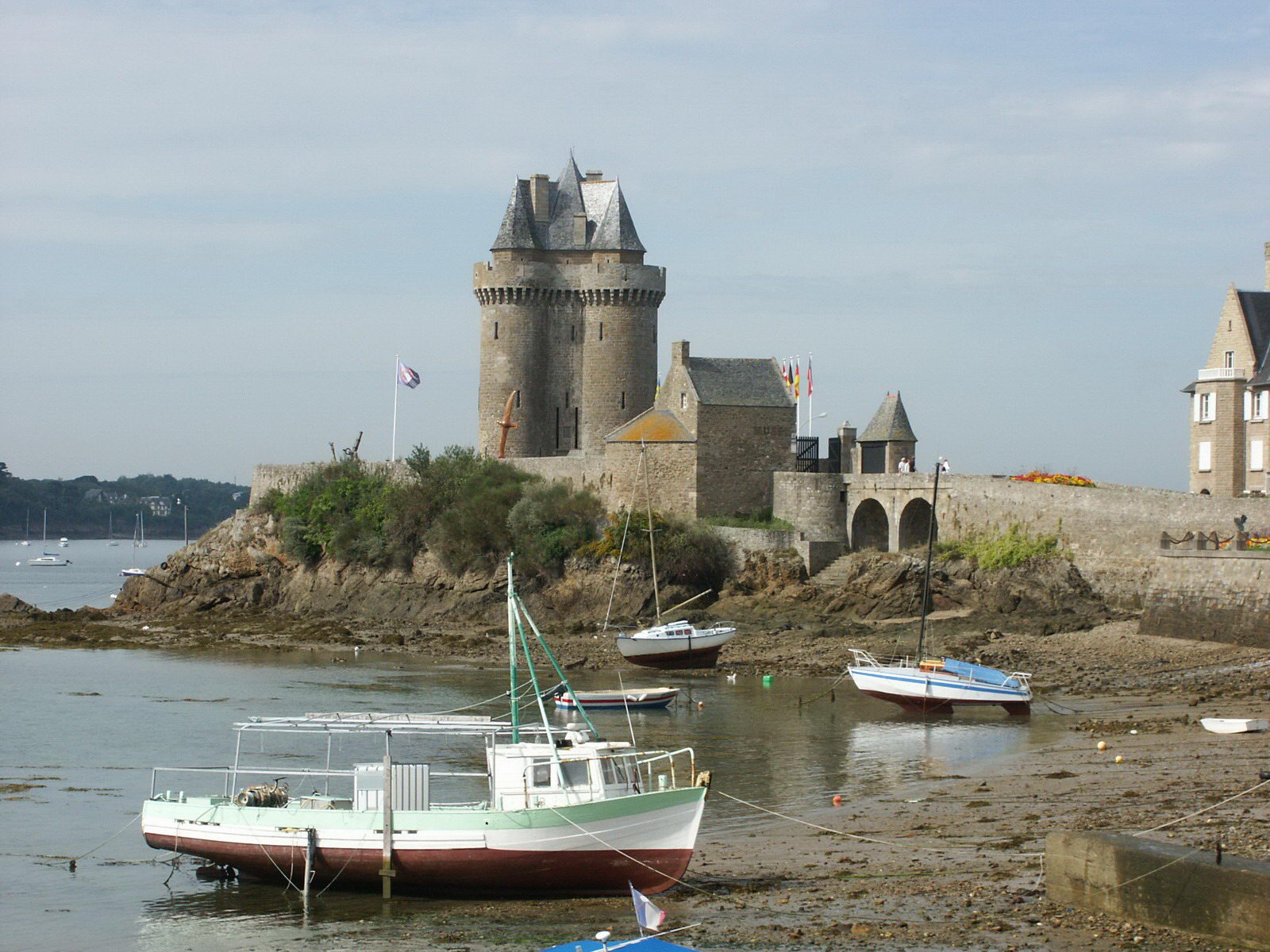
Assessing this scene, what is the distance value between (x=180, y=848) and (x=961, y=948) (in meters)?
9.59

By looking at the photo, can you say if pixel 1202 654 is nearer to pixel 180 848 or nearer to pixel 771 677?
pixel 771 677

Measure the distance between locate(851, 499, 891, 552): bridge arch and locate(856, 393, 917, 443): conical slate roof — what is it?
2.56 m

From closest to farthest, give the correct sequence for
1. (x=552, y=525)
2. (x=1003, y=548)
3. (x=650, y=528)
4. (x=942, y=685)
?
(x=942, y=685) → (x=1003, y=548) → (x=650, y=528) → (x=552, y=525)

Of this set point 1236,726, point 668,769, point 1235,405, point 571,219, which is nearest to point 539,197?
point 571,219

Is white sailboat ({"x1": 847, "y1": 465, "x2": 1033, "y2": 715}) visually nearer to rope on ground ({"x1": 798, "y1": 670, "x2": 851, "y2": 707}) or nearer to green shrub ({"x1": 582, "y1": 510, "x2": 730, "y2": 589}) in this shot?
rope on ground ({"x1": 798, "y1": 670, "x2": 851, "y2": 707})

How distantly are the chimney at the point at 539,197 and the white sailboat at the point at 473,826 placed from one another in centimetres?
4087

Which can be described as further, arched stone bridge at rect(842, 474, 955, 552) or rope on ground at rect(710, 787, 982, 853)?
arched stone bridge at rect(842, 474, 955, 552)

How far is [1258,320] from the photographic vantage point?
1752 inches

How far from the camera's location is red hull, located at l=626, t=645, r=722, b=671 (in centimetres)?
3959

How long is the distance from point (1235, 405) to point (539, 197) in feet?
84.7

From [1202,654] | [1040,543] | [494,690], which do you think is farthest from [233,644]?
[1202,654]

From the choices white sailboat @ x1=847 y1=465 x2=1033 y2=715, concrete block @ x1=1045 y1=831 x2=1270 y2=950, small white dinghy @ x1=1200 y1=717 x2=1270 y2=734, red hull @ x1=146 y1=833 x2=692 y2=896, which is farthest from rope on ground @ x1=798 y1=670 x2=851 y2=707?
concrete block @ x1=1045 y1=831 x2=1270 y2=950

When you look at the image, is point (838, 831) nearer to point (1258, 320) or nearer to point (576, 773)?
point (576, 773)

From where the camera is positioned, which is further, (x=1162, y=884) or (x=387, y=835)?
(x=387, y=835)
